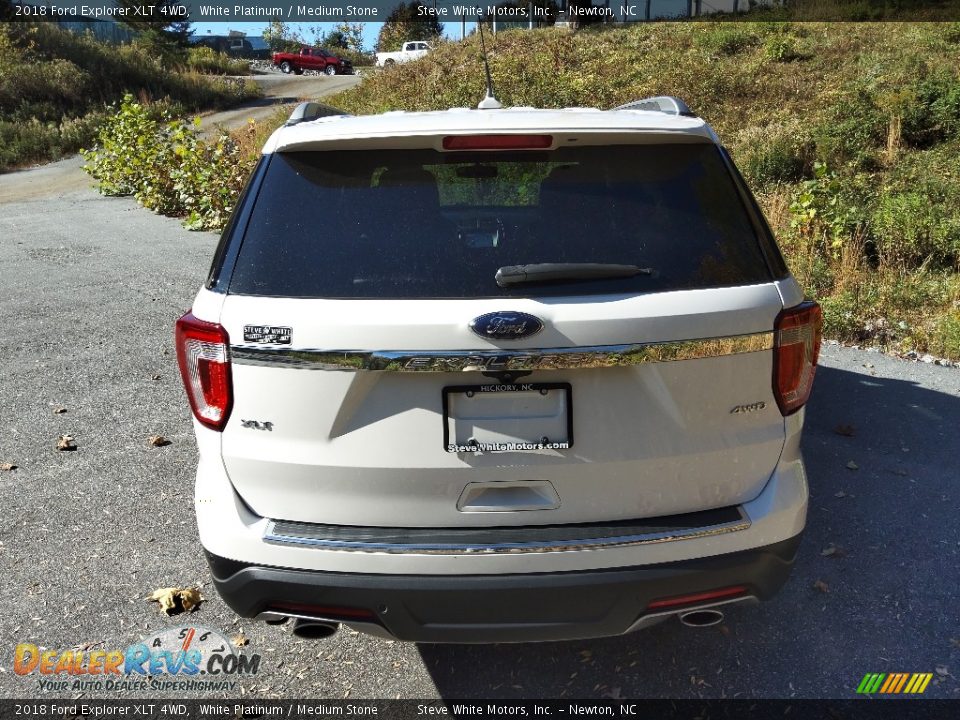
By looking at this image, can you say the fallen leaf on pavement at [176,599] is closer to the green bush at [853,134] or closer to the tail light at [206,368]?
the tail light at [206,368]

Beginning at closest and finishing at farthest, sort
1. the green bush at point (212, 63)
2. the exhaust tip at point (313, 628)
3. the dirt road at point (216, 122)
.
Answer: the exhaust tip at point (313, 628)
the dirt road at point (216, 122)
the green bush at point (212, 63)

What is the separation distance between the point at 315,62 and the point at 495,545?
163 ft

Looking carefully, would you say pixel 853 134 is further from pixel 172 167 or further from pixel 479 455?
pixel 479 455

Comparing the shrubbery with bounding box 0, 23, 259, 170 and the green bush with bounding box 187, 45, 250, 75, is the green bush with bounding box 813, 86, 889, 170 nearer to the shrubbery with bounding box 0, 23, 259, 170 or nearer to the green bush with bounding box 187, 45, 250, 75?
the shrubbery with bounding box 0, 23, 259, 170

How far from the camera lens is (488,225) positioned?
2.54 meters

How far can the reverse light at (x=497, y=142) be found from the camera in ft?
8.03

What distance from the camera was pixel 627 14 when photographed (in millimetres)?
31562

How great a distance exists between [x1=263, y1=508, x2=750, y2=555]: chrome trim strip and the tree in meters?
51.9

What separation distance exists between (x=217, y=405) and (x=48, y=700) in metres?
1.40

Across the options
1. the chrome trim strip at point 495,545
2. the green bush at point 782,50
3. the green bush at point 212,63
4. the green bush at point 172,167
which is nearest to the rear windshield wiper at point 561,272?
the chrome trim strip at point 495,545

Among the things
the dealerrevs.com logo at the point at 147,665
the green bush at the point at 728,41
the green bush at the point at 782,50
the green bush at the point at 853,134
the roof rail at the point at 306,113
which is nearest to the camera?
the roof rail at the point at 306,113

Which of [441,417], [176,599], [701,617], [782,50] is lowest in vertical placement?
[176,599]

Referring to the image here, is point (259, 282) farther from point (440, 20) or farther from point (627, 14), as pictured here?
point (440, 20)

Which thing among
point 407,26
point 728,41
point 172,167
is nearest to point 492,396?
point 172,167
